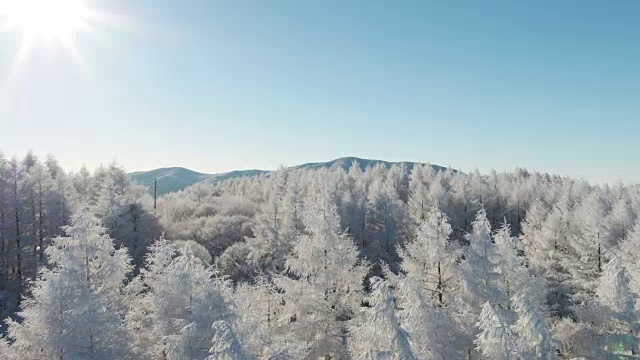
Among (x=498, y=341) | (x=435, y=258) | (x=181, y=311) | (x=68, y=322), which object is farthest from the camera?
(x=435, y=258)

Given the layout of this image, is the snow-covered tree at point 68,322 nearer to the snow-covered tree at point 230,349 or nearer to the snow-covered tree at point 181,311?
the snow-covered tree at point 181,311

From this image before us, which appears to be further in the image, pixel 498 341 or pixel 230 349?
pixel 498 341

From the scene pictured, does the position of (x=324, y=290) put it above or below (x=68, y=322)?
below

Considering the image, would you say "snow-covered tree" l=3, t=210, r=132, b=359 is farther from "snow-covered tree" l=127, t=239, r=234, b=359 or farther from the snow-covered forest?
"snow-covered tree" l=127, t=239, r=234, b=359

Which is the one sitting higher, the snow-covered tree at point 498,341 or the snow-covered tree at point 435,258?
the snow-covered tree at point 435,258

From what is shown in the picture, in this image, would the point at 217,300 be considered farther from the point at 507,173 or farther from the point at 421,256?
the point at 507,173

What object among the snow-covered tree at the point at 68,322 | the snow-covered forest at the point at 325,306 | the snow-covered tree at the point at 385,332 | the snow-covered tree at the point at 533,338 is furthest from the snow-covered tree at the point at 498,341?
the snow-covered tree at the point at 68,322

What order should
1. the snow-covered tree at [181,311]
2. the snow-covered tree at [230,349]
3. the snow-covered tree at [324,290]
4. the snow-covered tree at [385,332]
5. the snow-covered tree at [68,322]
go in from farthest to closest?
the snow-covered tree at [324,290] → the snow-covered tree at [68,322] → the snow-covered tree at [181,311] → the snow-covered tree at [385,332] → the snow-covered tree at [230,349]

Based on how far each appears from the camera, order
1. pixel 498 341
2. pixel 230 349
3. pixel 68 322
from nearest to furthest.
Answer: pixel 230 349
pixel 498 341
pixel 68 322

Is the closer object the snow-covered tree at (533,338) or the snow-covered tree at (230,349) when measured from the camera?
the snow-covered tree at (230,349)

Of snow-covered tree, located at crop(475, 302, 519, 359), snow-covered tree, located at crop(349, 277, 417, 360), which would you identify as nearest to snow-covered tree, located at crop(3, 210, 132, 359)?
snow-covered tree, located at crop(349, 277, 417, 360)

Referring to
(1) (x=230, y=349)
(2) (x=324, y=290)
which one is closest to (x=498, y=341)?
(1) (x=230, y=349)

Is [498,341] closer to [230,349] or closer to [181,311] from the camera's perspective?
[230,349]
